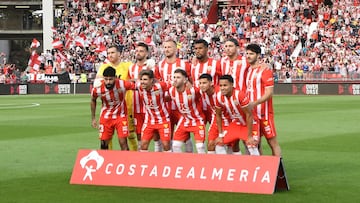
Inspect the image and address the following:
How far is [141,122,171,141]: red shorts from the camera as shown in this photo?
13.2m

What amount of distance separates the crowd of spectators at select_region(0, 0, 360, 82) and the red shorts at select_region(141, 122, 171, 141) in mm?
31488

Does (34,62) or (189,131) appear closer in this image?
(189,131)

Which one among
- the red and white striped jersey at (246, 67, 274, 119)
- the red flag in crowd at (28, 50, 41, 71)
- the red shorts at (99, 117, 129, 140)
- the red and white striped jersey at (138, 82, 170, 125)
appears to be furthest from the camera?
the red flag in crowd at (28, 50, 41, 71)

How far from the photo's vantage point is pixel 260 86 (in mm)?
12914

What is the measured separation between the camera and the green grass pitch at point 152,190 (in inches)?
428

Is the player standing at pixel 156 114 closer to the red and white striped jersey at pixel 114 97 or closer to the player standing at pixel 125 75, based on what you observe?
the red and white striped jersey at pixel 114 97

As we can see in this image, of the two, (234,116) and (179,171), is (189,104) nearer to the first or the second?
(234,116)

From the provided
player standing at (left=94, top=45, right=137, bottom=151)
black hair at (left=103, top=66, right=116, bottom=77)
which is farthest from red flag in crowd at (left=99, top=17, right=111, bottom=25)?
black hair at (left=103, top=66, right=116, bottom=77)

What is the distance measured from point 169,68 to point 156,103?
3.26ft

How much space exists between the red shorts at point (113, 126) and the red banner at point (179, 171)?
1.79m

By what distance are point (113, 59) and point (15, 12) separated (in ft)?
213

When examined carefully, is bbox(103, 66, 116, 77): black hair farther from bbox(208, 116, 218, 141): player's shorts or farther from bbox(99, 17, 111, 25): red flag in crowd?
bbox(99, 17, 111, 25): red flag in crowd

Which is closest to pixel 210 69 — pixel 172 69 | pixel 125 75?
pixel 172 69

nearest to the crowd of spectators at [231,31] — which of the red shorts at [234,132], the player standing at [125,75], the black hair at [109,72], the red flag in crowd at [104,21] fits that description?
the red flag in crowd at [104,21]
